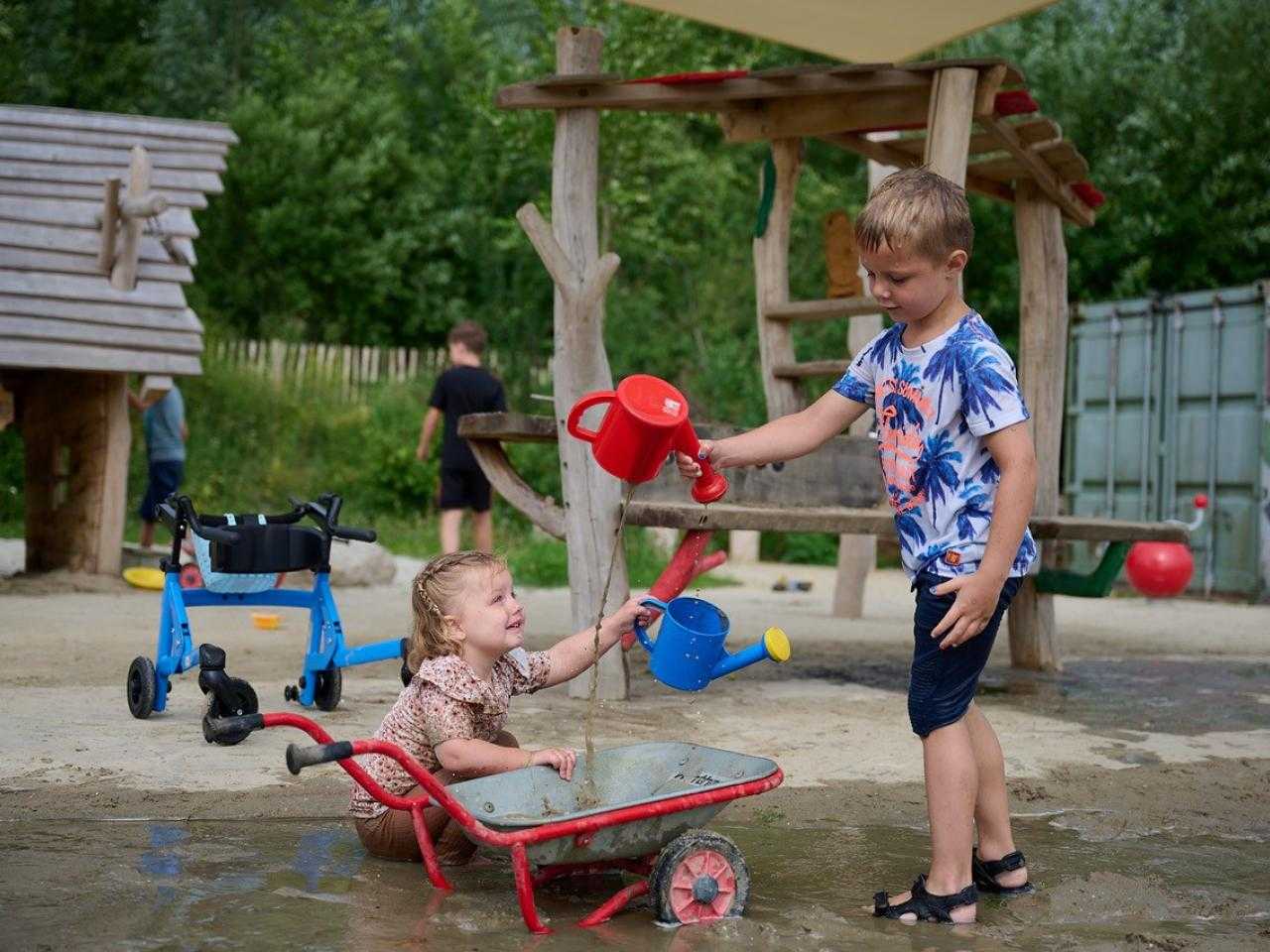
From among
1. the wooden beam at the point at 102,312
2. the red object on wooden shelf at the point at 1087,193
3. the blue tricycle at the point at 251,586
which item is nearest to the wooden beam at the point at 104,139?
the wooden beam at the point at 102,312

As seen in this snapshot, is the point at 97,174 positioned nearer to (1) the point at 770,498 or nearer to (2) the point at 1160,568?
(1) the point at 770,498

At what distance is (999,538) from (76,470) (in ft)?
28.0

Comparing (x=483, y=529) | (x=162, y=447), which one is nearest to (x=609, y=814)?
(x=483, y=529)

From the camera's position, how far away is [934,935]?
301cm

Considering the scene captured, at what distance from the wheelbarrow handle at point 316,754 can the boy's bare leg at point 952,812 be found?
1181 mm

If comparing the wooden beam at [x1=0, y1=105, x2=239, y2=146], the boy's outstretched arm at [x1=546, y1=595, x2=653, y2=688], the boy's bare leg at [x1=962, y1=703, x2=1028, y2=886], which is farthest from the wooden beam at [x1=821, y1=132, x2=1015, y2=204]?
the wooden beam at [x1=0, y1=105, x2=239, y2=146]

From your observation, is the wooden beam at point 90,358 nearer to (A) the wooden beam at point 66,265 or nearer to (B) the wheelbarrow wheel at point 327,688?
(A) the wooden beam at point 66,265

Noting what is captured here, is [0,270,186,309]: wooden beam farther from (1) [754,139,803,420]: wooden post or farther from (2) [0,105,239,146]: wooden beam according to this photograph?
(1) [754,139,803,420]: wooden post

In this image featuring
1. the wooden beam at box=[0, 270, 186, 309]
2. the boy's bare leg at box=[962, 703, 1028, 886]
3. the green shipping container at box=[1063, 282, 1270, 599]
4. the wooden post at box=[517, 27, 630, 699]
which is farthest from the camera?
the green shipping container at box=[1063, 282, 1270, 599]

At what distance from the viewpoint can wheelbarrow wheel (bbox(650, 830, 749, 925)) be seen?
3010 millimetres

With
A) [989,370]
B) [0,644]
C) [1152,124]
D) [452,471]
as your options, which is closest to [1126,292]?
[1152,124]

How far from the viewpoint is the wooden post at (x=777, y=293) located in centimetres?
758

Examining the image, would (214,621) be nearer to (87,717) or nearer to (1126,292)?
(87,717)

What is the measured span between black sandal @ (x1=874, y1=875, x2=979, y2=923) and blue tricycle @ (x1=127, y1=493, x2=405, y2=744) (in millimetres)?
2160
